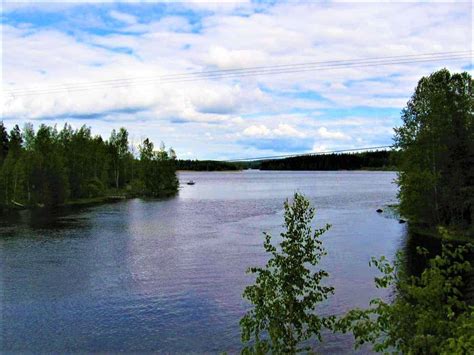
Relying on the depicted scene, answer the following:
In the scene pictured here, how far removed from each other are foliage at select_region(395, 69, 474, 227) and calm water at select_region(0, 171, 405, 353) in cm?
581

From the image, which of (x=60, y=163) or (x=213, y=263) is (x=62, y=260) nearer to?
(x=213, y=263)

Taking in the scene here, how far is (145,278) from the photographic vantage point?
3678 centimetres

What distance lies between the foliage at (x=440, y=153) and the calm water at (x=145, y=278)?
5811 mm

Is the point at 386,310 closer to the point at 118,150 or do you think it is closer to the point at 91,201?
the point at 91,201

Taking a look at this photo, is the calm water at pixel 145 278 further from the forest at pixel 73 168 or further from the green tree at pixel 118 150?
the green tree at pixel 118 150

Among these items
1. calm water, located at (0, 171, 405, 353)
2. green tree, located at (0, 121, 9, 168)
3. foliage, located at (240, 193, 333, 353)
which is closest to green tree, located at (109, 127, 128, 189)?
green tree, located at (0, 121, 9, 168)

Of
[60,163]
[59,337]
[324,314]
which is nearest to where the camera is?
[59,337]

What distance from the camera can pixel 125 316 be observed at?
28.2m

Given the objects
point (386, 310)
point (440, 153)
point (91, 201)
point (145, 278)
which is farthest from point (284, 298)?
point (91, 201)

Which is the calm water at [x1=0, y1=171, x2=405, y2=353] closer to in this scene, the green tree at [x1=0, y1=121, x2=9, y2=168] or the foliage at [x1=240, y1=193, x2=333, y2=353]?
the foliage at [x1=240, y1=193, x2=333, y2=353]

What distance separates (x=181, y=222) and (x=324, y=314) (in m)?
43.6

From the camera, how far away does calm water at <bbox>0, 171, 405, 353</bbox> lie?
25172 mm

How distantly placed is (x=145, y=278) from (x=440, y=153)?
34.1m

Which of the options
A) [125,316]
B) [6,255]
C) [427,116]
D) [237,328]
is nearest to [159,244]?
[6,255]
